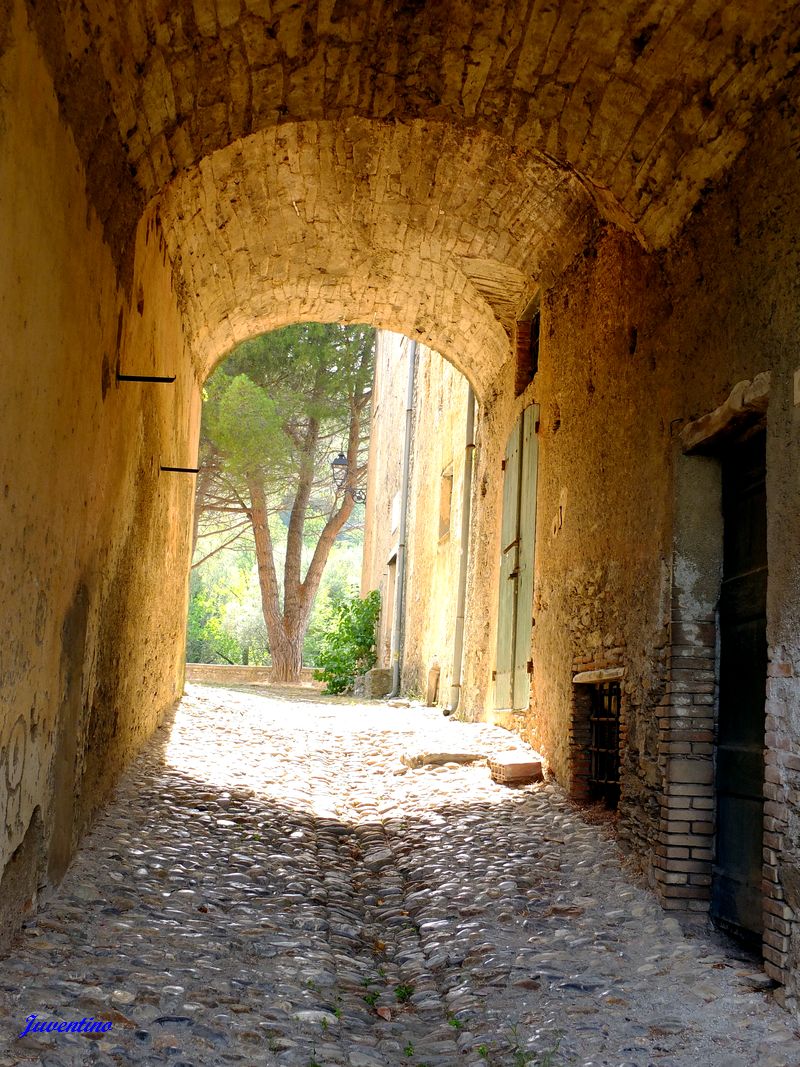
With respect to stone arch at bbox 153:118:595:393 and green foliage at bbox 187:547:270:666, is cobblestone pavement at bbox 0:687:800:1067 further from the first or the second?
green foliage at bbox 187:547:270:666

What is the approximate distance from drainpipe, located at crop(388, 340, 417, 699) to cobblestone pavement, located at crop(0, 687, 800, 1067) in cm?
789

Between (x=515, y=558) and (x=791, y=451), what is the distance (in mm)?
4739

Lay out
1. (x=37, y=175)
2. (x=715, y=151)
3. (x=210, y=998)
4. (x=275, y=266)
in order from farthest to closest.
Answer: (x=275, y=266), (x=715, y=151), (x=210, y=998), (x=37, y=175)

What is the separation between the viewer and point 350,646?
52.7 feet

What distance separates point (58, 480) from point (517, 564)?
5053 millimetres

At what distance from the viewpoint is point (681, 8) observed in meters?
3.52

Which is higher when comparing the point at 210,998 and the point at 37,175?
the point at 37,175

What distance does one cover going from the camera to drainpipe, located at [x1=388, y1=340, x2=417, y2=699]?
13.8 meters

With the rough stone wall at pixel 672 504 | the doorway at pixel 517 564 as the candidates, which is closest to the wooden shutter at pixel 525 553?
the doorway at pixel 517 564

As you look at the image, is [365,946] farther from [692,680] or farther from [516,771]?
[516,771]

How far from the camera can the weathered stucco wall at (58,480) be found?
2572 millimetres

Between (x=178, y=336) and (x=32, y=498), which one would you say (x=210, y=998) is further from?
(x=178, y=336)

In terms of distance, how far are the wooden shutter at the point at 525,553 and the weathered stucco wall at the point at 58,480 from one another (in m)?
3.12

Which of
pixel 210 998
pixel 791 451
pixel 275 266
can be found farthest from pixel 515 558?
pixel 210 998
